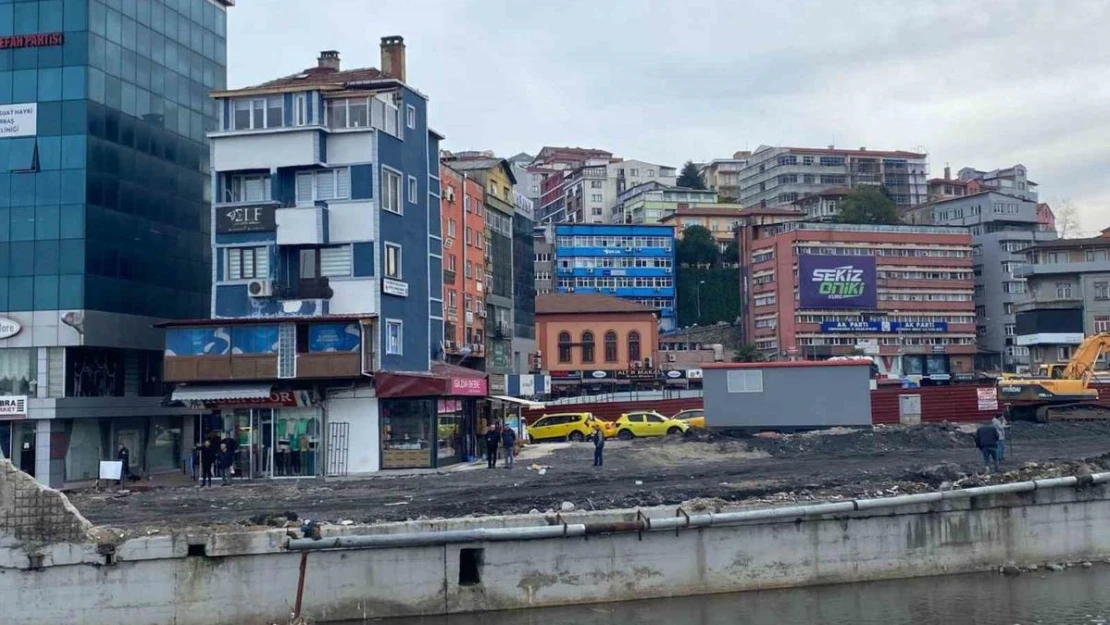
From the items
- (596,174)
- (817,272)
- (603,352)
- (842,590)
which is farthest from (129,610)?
(596,174)

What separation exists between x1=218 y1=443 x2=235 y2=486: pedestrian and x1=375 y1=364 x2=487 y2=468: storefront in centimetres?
534

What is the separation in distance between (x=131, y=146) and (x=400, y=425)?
739 inches

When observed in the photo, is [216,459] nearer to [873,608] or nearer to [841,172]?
[873,608]

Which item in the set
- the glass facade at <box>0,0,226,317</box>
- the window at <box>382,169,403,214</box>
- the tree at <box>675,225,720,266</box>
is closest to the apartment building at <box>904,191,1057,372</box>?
the tree at <box>675,225,720,266</box>

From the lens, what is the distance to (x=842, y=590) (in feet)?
87.8

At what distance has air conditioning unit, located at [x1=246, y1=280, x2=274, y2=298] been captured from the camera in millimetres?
44062

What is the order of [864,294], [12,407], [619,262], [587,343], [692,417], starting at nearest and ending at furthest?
[12,407] → [692,417] → [587,343] → [864,294] → [619,262]

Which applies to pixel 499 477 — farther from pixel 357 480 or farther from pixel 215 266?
pixel 215 266

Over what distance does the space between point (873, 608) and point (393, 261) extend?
25742 mm

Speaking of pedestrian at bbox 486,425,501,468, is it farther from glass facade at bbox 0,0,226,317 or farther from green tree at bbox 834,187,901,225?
green tree at bbox 834,187,901,225

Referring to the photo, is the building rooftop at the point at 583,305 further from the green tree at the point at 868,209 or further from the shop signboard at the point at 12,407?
the shop signboard at the point at 12,407

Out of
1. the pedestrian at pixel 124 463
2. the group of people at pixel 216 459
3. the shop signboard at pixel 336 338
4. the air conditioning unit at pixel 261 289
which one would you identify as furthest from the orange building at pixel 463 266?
the group of people at pixel 216 459

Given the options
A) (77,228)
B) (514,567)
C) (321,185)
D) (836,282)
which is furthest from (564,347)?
(514,567)

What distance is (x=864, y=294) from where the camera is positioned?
107688 mm
